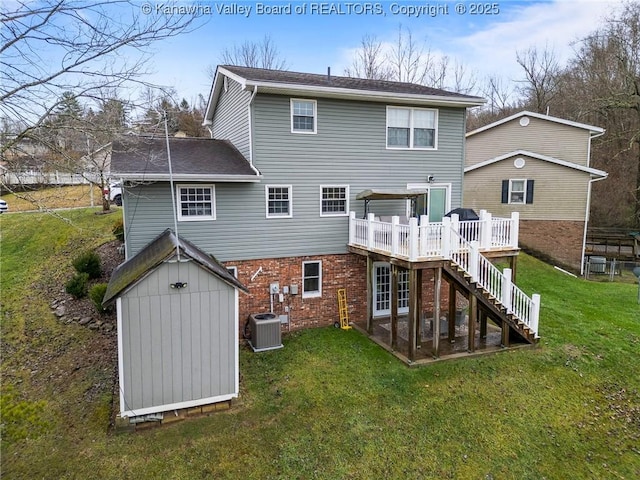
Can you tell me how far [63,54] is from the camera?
5.39 meters

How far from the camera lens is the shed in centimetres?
680

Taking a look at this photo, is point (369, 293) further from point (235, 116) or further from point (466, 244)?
point (235, 116)

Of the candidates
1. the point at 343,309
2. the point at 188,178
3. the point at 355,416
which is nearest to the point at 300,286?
the point at 343,309

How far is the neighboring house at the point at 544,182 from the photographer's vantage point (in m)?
18.4

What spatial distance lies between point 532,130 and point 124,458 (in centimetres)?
2197

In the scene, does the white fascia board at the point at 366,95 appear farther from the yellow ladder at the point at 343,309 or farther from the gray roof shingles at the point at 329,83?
the yellow ladder at the point at 343,309

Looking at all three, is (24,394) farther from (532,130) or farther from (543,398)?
(532,130)

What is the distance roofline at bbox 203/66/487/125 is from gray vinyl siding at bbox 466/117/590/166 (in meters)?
9.74

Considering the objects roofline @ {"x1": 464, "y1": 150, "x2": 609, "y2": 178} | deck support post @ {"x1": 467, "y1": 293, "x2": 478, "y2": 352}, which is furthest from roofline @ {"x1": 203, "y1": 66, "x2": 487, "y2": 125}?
roofline @ {"x1": 464, "y1": 150, "x2": 609, "y2": 178}

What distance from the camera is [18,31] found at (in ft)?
16.7

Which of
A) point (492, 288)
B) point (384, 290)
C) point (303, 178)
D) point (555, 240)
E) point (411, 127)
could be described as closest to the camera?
point (492, 288)

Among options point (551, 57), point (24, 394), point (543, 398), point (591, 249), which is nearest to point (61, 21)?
point (24, 394)

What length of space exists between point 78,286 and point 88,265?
37.7 inches

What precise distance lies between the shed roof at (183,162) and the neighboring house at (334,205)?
0.05 metres
